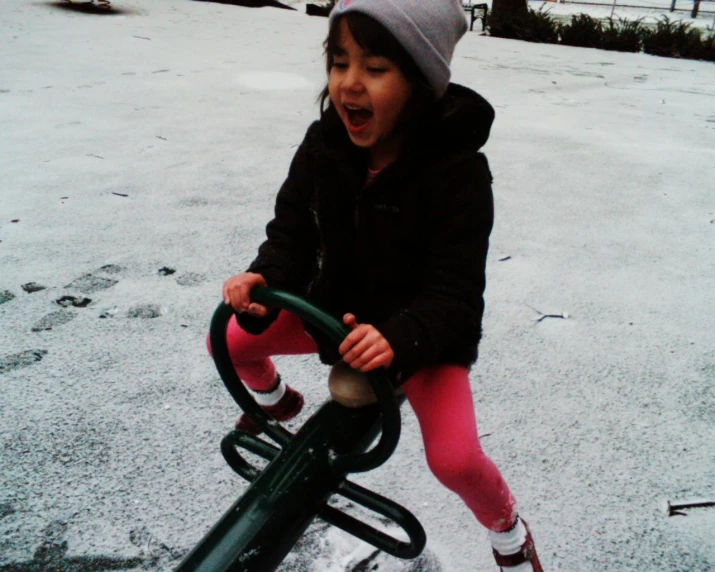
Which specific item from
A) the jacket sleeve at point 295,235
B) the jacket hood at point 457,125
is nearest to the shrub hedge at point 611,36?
the jacket hood at point 457,125

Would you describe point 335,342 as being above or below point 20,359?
above

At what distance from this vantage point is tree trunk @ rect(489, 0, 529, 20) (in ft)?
33.7

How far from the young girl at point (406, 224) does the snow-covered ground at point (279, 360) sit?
13.0 inches

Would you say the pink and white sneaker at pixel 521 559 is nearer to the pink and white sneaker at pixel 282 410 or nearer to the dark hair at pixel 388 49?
the pink and white sneaker at pixel 282 410

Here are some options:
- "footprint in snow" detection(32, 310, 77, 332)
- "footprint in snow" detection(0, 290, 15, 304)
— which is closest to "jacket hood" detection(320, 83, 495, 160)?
"footprint in snow" detection(32, 310, 77, 332)

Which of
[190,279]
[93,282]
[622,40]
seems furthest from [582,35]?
[93,282]

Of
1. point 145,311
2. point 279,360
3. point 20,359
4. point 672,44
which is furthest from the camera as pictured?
point 672,44

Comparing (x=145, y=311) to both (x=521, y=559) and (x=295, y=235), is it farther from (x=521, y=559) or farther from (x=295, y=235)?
(x=521, y=559)

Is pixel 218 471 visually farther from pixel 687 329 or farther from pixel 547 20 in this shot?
pixel 547 20

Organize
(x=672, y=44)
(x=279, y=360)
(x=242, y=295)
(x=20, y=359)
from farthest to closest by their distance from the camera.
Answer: (x=672, y=44) < (x=279, y=360) < (x=20, y=359) < (x=242, y=295)

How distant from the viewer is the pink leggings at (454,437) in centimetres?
104

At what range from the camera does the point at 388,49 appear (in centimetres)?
101

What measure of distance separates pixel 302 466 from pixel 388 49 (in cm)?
69

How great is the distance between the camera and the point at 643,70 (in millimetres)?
7219
